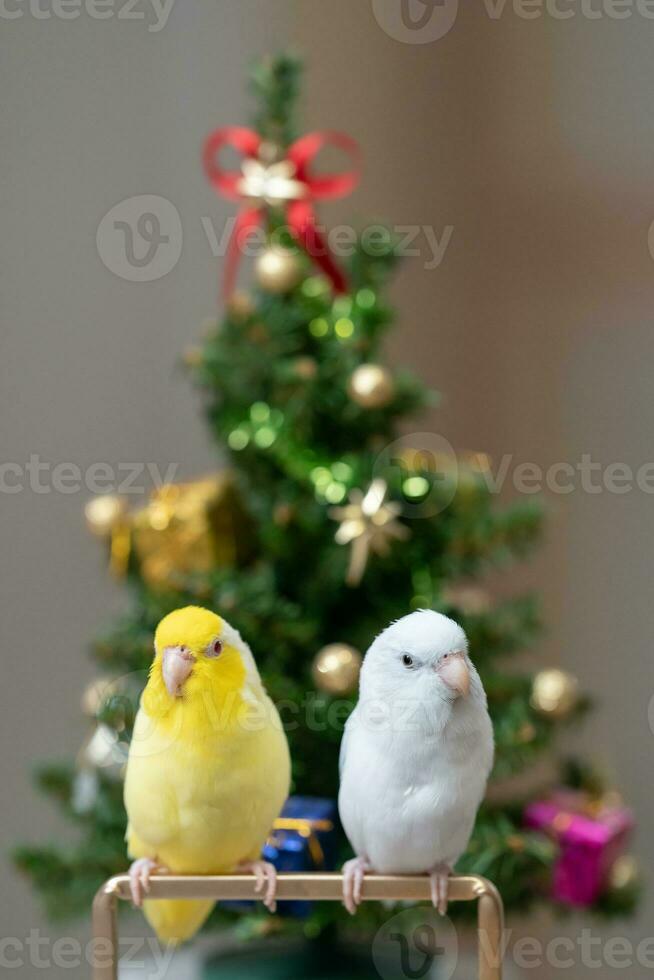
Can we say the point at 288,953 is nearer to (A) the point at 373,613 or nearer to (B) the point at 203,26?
(A) the point at 373,613

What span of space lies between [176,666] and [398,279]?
108 centimetres

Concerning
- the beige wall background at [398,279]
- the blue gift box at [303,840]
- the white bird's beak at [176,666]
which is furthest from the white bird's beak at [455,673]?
the beige wall background at [398,279]

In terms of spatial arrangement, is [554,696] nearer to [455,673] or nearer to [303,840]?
[303,840]

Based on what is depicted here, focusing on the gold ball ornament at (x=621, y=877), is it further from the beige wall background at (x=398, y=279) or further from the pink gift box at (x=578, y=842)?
the beige wall background at (x=398, y=279)

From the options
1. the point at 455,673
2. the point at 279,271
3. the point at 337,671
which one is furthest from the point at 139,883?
the point at 279,271

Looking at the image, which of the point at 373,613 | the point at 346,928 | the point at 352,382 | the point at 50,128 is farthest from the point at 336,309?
the point at 50,128

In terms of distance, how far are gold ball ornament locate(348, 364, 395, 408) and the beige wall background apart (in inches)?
20.9

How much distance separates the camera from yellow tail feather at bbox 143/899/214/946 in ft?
1.90

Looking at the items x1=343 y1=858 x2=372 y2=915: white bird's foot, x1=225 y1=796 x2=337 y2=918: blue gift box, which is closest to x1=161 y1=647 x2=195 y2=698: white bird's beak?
x1=343 y1=858 x2=372 y2=915: white bird's foot

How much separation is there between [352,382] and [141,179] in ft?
2.14

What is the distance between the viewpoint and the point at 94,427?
4.55 feet

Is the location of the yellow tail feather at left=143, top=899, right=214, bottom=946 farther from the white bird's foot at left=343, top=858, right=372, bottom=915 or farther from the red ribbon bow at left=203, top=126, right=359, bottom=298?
the red ribbon bow at left=203, top=126, right=359, bottom=298

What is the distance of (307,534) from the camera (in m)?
0.92

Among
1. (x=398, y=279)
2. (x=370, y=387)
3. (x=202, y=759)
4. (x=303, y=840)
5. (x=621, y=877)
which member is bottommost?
(x=621, y=877)
